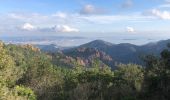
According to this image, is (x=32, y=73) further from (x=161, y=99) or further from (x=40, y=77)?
(x=161, y=99)

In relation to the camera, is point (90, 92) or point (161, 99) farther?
point (90, 92)

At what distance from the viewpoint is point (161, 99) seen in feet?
89.9

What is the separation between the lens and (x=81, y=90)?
1252 inches

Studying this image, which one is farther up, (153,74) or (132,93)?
(153,74)

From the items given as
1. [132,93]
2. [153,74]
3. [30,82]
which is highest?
[153,74]

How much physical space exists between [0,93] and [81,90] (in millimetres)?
14036

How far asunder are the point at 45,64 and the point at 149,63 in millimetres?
42061

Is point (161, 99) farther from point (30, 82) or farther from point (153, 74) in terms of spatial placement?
point (30, 82)

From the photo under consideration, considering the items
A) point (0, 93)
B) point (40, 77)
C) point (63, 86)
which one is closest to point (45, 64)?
point (40, 77)

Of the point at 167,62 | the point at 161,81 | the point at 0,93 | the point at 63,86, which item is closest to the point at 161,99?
the point at 161,81

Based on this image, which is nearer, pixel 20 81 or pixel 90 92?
pixel 90 92

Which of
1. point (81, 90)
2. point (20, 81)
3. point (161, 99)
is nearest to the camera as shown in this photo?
point (161, 99)

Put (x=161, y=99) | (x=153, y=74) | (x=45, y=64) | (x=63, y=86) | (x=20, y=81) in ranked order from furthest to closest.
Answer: (x=45, y=64) → (x=20, y=81) → (x=63, y=86) → (x=153, y=74) → (x=161, y=99)

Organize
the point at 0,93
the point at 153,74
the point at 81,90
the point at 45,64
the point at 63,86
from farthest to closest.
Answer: the point at 45,64
the point at 63,86
the point at 81,90
the point at 153,74
the point at 0,93
